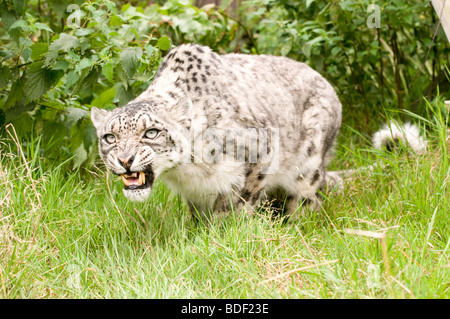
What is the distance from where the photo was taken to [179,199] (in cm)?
513

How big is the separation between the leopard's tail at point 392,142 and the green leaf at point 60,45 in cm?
249

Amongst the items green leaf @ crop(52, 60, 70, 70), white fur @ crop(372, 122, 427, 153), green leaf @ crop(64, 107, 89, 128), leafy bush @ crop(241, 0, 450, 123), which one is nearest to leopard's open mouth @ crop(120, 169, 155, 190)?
green leaf @ crop(64, 107, 89, 128)

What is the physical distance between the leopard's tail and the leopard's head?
1.71 meters

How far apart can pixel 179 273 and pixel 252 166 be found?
50.8 inches

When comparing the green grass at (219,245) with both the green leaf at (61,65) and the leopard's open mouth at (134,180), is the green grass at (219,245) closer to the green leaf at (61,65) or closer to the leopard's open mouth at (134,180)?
the leopard's open mouth at (134,180)

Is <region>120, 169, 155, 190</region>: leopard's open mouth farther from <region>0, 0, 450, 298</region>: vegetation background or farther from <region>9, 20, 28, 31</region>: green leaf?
<region>9, 20, 28, 31</region>: green leaf

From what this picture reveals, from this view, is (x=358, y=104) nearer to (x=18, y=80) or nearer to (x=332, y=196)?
(x=332, y=196)

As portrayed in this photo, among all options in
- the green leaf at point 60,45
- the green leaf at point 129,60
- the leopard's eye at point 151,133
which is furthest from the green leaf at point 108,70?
the leopard's eye at point 151,133

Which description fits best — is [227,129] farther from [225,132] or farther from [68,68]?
[68,68]

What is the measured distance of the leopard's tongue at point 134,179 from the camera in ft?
13.6

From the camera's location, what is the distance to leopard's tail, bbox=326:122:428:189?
18.4 feet

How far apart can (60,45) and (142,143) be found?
1287 mm

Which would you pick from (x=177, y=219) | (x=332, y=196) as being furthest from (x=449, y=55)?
(x=177, y=219)

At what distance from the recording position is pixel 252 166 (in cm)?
483
